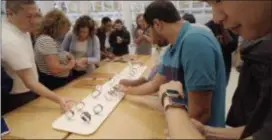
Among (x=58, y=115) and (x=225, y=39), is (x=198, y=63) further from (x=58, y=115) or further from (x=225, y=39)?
(x=225, y=39)

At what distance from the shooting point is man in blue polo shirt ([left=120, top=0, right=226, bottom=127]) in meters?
0.79

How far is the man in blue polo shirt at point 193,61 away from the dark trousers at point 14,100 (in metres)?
0.73

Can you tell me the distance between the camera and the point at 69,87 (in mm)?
1656

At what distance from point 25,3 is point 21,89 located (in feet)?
1.34

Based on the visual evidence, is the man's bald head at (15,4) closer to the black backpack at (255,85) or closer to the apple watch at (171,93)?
the apple watch at (171,93)

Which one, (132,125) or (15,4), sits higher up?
(15,4)

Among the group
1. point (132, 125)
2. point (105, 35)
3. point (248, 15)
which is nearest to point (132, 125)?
point (132, 125)

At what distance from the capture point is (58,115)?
4.01ft

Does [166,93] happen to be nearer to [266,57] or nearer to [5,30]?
[266,57]

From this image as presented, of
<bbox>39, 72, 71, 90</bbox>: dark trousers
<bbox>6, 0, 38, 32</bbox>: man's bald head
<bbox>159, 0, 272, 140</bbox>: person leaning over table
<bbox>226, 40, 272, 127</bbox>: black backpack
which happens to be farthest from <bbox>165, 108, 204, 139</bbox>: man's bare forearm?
<bbox>39, 72, 71, 90</bbox>: dark trousers

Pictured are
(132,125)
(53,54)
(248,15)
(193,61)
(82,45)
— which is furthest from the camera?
(82,45)

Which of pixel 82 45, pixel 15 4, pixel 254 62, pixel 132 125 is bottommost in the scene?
pixel 132 125

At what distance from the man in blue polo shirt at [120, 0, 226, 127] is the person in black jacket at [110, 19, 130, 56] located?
133cm

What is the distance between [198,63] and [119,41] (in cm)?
173
